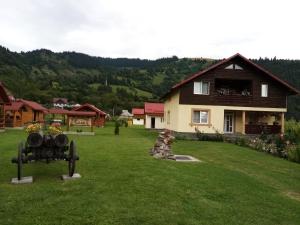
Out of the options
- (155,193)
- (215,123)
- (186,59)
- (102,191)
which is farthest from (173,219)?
(186,59)

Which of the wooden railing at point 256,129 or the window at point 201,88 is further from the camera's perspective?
the wooden railing at point 256,129

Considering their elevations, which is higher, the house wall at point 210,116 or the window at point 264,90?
the window at point 264,90

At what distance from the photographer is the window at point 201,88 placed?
30.7m

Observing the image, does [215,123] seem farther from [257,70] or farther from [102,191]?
[102,191]

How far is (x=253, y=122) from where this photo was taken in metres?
33.1

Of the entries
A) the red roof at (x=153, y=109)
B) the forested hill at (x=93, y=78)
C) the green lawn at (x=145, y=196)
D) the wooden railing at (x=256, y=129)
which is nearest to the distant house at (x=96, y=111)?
Answer: the red roof at (x=153, y=109)

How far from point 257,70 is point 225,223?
1033 inches

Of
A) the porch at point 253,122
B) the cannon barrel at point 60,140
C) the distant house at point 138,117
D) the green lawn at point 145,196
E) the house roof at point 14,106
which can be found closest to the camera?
Result: the green lawn at point 145,196

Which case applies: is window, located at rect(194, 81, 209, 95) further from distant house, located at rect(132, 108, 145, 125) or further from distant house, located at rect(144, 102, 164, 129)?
distant house, located at rect(132, 108, 145, 125)

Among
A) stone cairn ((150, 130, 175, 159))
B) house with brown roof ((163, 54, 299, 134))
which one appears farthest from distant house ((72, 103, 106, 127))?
stone cairn ((150, 130, 175, 159))

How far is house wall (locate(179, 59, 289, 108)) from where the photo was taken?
30.5 metres

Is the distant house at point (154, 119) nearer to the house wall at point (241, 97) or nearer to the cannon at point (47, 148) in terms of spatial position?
the house wall at point (241, 97)

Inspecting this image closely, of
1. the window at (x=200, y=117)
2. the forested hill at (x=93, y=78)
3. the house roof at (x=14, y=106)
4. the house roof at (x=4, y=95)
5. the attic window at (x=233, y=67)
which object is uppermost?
the forested hill at (x=93, y=78)

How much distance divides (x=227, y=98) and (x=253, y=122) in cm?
416
